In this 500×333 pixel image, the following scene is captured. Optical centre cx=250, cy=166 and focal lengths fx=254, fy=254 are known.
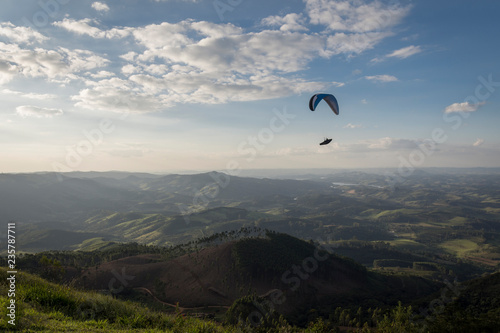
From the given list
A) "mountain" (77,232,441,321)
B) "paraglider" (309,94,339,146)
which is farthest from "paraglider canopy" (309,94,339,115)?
"mountain" (77,232,441,321)

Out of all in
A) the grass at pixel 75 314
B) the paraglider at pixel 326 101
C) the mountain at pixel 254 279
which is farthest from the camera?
the mountain at pixel 254 279

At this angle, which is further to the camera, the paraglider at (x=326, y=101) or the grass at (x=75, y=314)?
the paraglider at (x=326, y=101)

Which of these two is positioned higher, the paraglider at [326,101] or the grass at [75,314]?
the paraglider at [326,101]

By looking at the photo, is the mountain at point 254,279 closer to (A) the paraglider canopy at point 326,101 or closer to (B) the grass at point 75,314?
(A) the paraglider canopy at point 326,101

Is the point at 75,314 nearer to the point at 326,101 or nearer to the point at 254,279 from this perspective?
the point at 326,101

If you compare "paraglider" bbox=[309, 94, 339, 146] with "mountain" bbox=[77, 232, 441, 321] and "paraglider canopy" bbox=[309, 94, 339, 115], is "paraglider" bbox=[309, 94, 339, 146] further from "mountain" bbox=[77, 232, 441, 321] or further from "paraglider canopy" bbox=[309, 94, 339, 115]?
"mountain" bbox=[77, 232, 441, 321]

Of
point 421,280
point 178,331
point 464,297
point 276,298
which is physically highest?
point 178,331

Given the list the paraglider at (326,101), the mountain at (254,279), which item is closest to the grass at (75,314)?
the paraglider at (326,101)

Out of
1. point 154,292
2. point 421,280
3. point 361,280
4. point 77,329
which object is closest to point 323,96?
point 77,329

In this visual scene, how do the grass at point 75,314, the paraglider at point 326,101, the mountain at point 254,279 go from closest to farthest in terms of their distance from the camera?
the grass at point 75,314 < the paraglider at point 326,101 < the mountain at point 254,279

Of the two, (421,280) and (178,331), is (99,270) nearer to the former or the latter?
(178,331)
